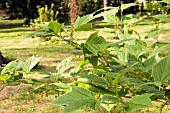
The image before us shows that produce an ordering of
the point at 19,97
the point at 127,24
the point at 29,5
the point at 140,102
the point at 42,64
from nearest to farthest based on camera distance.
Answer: the point at 140,102 < the point at 127,24 < the point at 19,97 < the point at 42,64 < the point at 29,5

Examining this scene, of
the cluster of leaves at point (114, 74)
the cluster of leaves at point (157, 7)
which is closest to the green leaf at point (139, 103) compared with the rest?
the cluster of leaves at point (114, 74)

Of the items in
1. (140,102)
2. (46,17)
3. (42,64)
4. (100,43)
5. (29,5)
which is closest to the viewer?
(140,102)

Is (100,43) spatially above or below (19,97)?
above

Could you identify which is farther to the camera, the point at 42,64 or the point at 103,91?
the point at 42,64

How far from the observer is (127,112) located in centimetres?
76

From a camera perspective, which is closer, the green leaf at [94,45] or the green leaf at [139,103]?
the green leaf at [139,103]

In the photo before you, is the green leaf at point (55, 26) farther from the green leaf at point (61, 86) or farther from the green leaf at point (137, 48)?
the green leaf at point (137, 48)

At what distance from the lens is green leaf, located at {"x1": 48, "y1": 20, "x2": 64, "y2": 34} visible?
101 cm

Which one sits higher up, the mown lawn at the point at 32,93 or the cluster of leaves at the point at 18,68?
the cluster of leaves at the point at 18,68

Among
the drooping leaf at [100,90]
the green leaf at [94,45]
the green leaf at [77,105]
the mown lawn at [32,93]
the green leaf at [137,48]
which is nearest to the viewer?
the green leaf at [77,105]

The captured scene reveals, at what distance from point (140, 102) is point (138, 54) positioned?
0.54 metres

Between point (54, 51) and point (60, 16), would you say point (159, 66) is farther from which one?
point (60, 16)

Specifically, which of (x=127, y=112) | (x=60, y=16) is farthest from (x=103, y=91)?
(x=60, y=16)

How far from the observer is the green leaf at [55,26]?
1012 millimetres
